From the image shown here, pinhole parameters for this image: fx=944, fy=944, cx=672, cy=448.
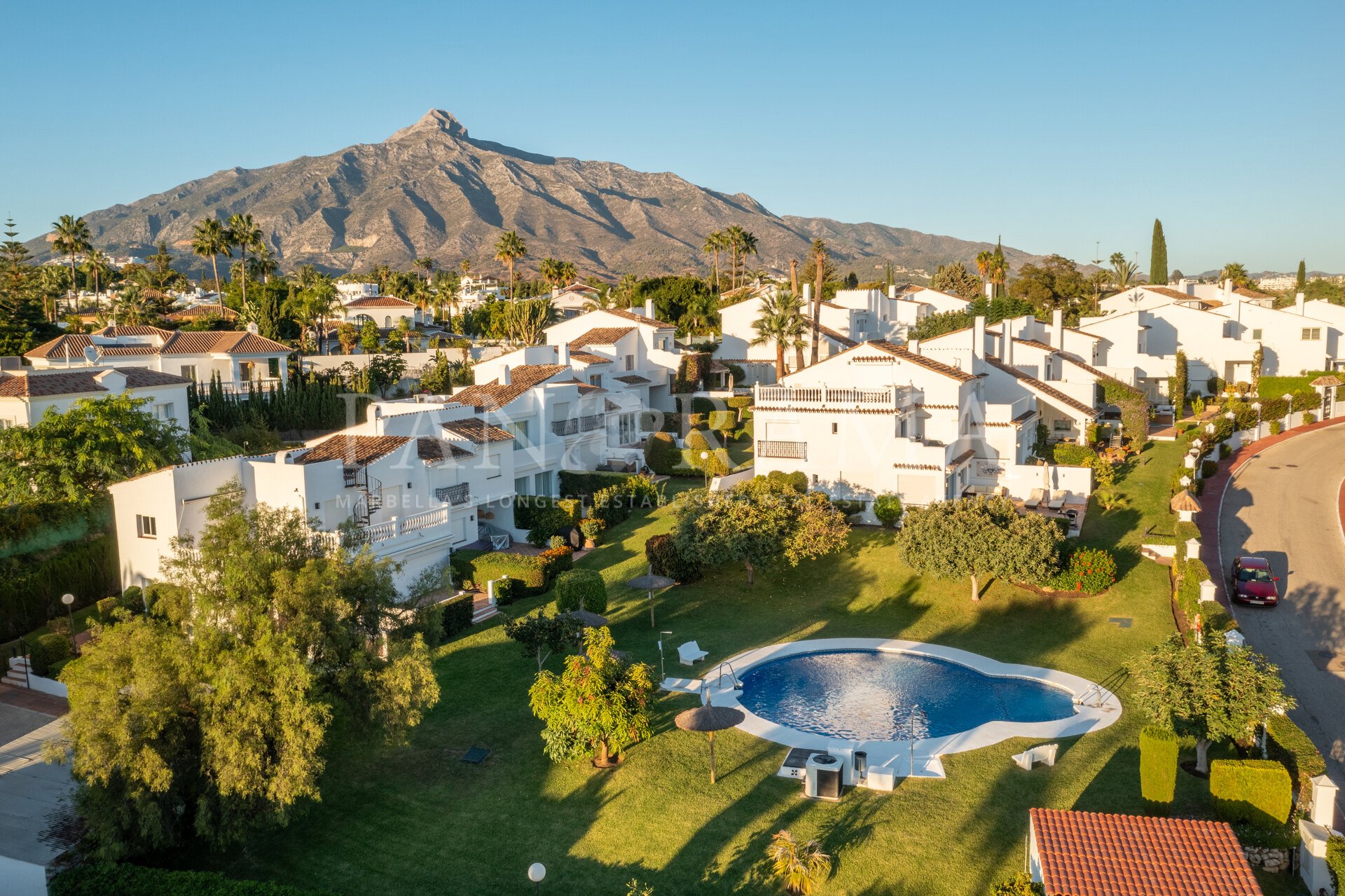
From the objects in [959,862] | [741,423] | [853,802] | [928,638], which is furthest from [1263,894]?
[741,423]

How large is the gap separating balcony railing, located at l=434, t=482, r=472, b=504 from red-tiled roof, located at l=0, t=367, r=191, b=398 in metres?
24.7

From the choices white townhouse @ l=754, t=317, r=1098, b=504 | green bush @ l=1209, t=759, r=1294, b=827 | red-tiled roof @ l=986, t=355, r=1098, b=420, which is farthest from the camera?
red-tiled roof @ l=986, t=355, r=1098, b=420

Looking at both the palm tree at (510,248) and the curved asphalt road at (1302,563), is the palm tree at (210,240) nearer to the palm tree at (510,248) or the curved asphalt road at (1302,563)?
the palm tree at (510,248)

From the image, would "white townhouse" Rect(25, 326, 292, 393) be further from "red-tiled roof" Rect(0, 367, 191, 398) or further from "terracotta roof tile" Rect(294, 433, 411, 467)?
"terracotta roof tile" Rect(294, 433, 411, 467)

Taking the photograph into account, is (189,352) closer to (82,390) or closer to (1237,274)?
(82,390)

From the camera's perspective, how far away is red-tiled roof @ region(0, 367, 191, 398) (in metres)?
47.2

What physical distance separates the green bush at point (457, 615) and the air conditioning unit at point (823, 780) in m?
14.4

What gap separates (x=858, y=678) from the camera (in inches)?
1077

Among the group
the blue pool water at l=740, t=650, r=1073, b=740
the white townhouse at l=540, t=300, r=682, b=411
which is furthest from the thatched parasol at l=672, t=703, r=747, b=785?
the white townhouse at l=540, t=300, r=682, b=411

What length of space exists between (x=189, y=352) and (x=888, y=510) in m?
51.7

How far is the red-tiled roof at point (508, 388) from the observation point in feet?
145

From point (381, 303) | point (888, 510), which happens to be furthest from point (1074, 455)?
point (381, 303)

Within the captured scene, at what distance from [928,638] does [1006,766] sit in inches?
366

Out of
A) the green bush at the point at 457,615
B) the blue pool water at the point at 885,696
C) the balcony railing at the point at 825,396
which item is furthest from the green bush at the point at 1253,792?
the balcony railing at the point at 825,396
